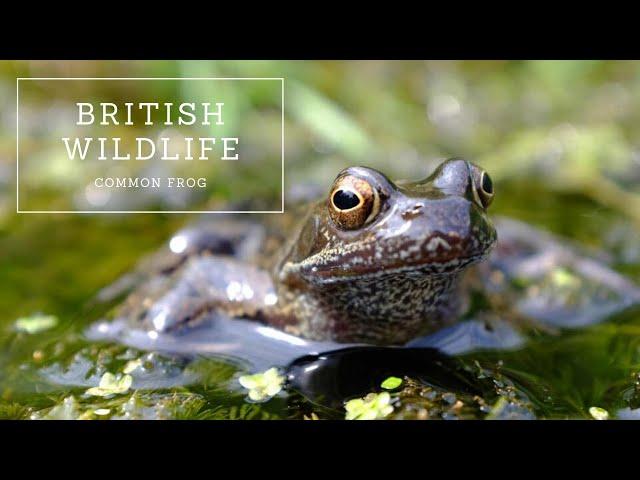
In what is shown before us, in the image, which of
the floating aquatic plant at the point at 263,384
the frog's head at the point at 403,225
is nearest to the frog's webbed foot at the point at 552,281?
the frog's head at the point at 403,225

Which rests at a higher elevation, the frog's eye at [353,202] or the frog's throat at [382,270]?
the frog's eye at [353,202]

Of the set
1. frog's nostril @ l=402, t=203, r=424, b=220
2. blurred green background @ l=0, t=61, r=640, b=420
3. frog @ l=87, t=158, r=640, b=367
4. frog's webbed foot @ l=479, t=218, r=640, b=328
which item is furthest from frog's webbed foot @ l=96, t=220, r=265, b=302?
frog's nostril @ l=402, t=203, r=424, b=220

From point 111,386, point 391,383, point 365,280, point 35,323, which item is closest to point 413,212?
point 365,280

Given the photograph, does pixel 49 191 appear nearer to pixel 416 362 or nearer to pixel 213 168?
pixel 213 168

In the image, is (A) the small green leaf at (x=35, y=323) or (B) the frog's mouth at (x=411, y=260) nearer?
(B) the frog's mouth at (x=411, y=260)

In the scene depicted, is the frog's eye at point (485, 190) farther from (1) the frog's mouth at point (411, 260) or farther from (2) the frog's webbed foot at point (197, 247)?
(2) the frog's webbed foot at point (197, 247)

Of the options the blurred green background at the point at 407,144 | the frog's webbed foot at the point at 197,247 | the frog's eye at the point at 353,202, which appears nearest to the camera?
the frog's eye at the point at 353,202

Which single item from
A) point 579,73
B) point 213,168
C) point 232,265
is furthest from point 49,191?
point 579,73
